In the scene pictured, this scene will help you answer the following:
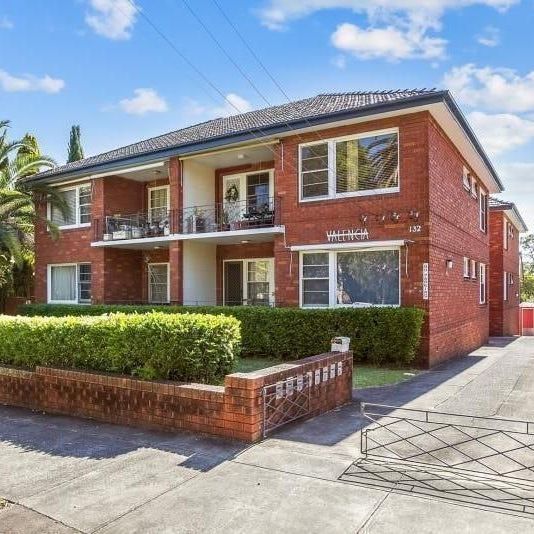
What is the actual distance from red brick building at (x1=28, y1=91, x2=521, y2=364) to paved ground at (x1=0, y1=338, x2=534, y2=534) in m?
6.26

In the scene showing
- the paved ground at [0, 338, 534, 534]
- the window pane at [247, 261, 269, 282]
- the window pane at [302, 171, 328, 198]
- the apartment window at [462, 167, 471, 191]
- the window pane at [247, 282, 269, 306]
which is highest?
the apartment window at [462, 167, 471, 191]

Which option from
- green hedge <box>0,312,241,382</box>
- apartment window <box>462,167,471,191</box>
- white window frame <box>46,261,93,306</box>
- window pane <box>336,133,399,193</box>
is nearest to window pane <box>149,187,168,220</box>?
white window frame <box>46,261,93,306</box>

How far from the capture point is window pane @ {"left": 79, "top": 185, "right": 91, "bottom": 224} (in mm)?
19281

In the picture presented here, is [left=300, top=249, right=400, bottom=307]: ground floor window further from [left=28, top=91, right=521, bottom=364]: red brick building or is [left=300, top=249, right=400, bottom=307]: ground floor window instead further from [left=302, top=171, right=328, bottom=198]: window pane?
[left=302, top=171, right=328, bottom=198]: window pane

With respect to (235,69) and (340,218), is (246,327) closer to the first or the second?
(340,218)

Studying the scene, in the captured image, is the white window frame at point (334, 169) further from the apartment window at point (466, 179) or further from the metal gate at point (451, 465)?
the metal gate at point (451, 465)

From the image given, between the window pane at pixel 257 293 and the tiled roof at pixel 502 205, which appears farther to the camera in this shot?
the tiled roof at pixel 502 205

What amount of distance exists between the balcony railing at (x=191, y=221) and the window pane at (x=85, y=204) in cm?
86

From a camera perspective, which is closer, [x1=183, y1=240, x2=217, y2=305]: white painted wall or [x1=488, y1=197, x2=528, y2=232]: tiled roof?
[x1=183, y1=240, x2=217, y2=305]: white painted wall

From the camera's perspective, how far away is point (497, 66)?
11.4 m

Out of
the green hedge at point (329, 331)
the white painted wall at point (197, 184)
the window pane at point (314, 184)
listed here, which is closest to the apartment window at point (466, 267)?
the green hedge at point (329, 331)

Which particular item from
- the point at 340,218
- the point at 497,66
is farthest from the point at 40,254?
the point at 497,66

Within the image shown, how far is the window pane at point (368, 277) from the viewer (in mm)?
12672

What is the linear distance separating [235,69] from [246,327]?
21.4 feet
